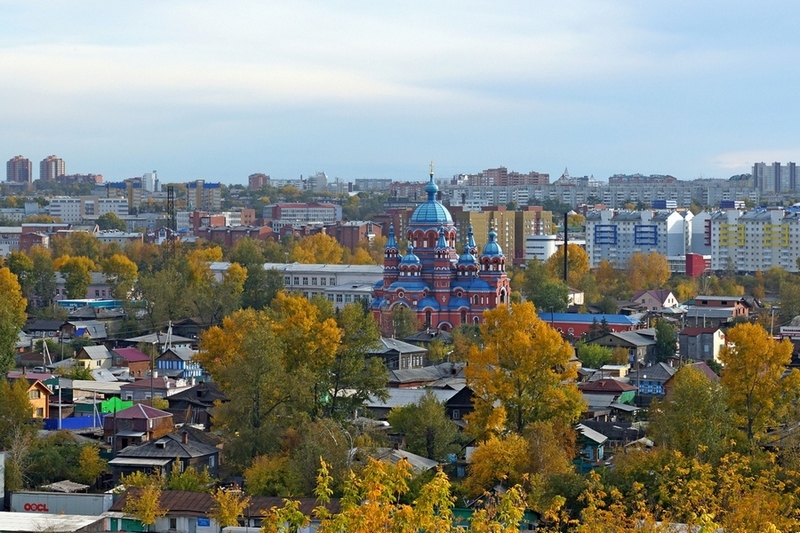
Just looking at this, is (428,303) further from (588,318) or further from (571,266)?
(571,266)

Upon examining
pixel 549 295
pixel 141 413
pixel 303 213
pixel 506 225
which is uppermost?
pixel 303 213

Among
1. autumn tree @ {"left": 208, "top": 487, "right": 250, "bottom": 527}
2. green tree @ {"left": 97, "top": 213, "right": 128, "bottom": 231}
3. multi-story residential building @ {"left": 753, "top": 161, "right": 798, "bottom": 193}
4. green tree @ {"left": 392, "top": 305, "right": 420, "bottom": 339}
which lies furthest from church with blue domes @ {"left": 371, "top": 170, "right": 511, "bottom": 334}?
multi-story residential building @ {"left": 753, "top": 161, "right": 798, "bottom": 193}

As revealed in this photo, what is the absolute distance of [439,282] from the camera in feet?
149

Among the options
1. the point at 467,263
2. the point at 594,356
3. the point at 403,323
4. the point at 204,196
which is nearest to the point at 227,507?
the point at 594,356

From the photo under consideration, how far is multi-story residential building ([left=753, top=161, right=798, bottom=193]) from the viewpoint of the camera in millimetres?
156625

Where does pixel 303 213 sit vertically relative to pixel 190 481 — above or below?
above

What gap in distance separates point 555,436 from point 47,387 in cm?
1149

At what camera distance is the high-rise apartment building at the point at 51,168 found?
178125 mm

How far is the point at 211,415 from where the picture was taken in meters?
28.8

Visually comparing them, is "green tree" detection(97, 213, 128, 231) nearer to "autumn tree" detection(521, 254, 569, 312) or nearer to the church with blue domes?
"autumn tree" detection(521, 254, 569, 312)

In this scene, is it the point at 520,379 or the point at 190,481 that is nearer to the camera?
the point at 190,481

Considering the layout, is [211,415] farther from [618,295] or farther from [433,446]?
[618,295]

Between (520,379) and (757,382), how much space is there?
3.69m

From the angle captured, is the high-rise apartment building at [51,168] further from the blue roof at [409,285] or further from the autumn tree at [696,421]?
the autumn tree at [696,421]
